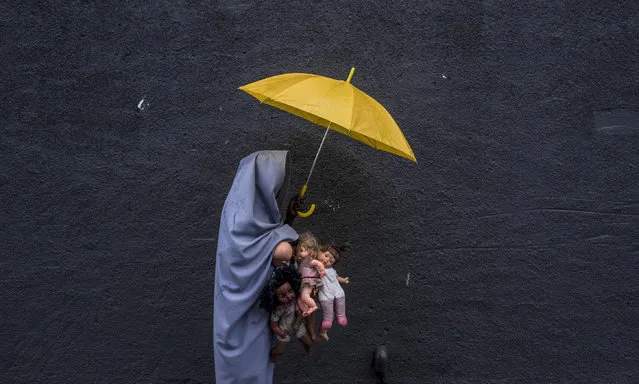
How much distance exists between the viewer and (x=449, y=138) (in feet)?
16.4

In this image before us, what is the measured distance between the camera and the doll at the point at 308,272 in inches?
154

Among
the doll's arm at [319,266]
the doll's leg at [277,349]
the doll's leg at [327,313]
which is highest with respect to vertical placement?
the doll's arm at [319,266]

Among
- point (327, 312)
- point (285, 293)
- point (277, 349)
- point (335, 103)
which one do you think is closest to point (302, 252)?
point (285, 293)

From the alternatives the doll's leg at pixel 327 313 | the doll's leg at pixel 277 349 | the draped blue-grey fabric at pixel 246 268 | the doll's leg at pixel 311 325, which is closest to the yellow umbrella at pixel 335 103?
the draped blue-grey fabric at pixel 246 268

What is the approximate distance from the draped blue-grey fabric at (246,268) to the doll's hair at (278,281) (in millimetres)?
39

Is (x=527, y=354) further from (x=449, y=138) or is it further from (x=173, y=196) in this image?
(x=173, y=196)

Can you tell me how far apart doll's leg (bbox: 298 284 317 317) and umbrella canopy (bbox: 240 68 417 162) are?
35.5 inches

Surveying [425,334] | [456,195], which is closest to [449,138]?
[456,195]

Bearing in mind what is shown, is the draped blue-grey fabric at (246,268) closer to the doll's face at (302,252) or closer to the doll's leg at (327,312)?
the doll's face at (302,252)

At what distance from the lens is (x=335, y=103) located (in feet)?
12.7

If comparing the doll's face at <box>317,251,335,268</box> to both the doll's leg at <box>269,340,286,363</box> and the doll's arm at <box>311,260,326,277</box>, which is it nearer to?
→ the doll's arm at <box>311,260,326,277</box>

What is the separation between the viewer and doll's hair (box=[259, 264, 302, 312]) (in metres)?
3.94

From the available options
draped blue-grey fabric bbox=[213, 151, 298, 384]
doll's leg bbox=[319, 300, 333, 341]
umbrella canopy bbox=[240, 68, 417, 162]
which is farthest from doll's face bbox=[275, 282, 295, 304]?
umbrella canopy bbox=[240, 68, 417, 162]

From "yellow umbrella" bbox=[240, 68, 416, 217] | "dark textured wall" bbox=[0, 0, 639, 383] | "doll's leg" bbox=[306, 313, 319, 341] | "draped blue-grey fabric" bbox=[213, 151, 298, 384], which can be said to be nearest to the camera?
"yellow umbrella" bbox=[240, 68, 416, 217]
